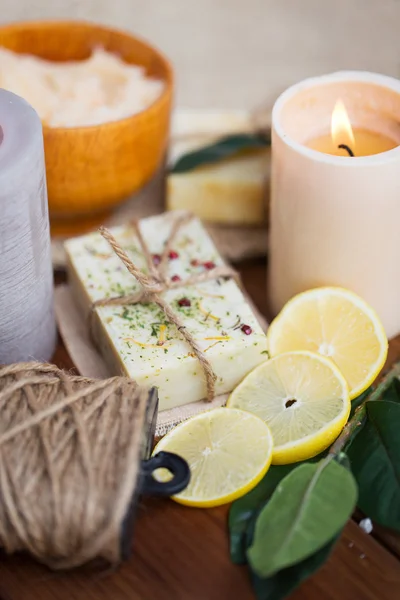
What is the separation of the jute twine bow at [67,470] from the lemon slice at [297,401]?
0.44ft

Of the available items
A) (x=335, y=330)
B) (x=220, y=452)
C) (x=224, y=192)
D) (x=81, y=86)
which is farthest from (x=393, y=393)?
(x=81, y=86)

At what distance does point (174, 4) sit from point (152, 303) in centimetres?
44

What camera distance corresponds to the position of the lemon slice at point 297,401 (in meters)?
0.69

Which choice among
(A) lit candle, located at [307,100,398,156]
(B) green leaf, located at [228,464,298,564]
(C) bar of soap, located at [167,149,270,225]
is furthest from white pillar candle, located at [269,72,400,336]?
(B) green leaf, located at [228,464,298,564]

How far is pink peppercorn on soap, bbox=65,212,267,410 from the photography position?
734 mm

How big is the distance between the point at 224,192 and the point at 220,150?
6cm

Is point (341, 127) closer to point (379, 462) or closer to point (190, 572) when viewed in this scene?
point (379, 462)

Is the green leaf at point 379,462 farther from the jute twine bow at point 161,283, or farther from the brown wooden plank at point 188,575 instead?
the jute twine bow at point 161,283

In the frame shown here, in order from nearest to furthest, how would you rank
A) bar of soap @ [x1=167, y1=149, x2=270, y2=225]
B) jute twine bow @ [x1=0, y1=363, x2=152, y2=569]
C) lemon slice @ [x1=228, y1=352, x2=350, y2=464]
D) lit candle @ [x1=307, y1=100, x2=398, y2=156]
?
jute twine bow @ [x1=0, y1=363, x2=152, y2=569], lemon slice @ [x1=228, y1=352, x2=350, y2=464], lit candle @ [x1=307, y1=100, x2=398, y2=156], bar of soap @ [x1=167, y1=149, x2=270, y2=225]

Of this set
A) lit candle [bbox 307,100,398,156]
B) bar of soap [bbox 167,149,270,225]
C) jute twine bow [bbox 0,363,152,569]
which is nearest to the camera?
jute twine bow [bbox 0,363,152,569]

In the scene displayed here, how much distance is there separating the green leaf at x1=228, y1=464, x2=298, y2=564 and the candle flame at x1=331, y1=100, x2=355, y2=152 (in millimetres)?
333

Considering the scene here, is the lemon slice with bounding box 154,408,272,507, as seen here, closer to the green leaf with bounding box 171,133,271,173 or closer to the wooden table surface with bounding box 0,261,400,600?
the wooden table surface with bounding box 0,261,400,600

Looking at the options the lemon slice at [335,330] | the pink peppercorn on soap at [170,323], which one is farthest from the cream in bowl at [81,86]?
the lemon slice at [335,330]

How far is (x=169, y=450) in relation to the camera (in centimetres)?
69
